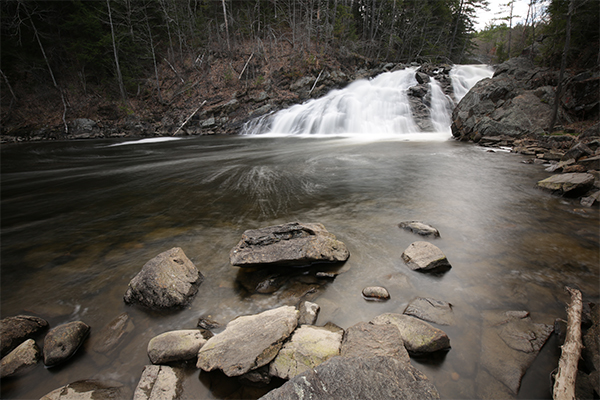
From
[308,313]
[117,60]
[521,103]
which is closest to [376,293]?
[308,313]

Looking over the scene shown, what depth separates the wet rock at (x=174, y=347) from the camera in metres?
1.94

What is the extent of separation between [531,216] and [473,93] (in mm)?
11979

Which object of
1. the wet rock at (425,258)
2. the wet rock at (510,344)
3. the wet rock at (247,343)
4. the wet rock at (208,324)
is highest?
the wet rock at (247,343)

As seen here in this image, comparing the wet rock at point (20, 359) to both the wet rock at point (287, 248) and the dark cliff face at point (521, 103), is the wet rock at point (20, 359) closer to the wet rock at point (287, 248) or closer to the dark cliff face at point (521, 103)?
the wet rock at point (287, 248)

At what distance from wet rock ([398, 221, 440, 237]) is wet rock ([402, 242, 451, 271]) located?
25.0 inches

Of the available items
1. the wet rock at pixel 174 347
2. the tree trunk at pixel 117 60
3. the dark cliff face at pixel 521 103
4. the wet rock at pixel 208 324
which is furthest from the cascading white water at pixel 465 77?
the tree trunk at pixel 117 60

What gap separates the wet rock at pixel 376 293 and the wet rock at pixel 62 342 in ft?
8.67

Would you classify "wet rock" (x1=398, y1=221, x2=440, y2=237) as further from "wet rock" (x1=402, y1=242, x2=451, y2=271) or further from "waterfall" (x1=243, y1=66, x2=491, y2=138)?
"waterfall" (x1=243, y1=66, x2=491, y2=138)

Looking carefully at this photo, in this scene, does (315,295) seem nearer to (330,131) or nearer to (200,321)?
(200,321)

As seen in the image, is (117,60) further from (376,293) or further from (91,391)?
(376,293)

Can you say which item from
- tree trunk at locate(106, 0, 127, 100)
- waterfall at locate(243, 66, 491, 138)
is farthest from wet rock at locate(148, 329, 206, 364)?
tree trunk at locate(106, 0, 127, 100)

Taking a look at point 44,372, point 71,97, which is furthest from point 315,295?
point 71,97

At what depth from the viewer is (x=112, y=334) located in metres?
2.28

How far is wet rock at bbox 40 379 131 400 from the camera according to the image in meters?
1.70
